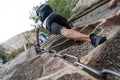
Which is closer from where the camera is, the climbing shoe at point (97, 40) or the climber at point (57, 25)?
the climbing shoe at point (97, 40)

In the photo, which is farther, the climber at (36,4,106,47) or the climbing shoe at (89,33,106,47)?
the climber at (36,4,106,47)

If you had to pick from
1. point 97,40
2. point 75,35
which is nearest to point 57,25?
point 75,35

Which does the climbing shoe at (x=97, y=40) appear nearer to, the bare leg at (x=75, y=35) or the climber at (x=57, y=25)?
the climber at (x=57, y=25)

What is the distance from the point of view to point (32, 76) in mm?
5871

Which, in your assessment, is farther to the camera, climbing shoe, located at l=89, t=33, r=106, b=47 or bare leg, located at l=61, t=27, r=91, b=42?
bare leg, located at l=61, t=27, r=91, b=42

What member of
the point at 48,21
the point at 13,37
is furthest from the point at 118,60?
the point at 13,37

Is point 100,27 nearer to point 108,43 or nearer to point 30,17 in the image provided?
point 108,43

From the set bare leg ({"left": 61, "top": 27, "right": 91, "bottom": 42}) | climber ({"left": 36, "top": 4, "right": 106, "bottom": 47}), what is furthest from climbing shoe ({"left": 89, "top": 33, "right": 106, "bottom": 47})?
bare leg ({"left": 61, "top": 27, "right": 91, "bottom": 42})

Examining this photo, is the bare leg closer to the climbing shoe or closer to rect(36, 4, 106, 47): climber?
rect(36, 4, 106, 47): climber

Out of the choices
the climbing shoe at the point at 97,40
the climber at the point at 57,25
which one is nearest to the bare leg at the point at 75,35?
the climber at the point at 57,25

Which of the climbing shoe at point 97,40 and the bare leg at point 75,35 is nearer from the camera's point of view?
the climbing shoe at point 97,40

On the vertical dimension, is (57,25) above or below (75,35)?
above

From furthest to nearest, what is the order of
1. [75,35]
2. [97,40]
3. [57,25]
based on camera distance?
[57,25] → [75,35] → [97,40]

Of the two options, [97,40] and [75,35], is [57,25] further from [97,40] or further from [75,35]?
[97,40]
